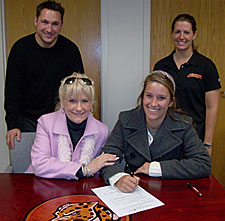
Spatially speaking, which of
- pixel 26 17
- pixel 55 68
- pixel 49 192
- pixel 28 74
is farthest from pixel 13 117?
pixel 26 17

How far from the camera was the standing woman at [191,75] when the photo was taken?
2.16 metres

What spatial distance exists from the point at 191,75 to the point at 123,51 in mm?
1263

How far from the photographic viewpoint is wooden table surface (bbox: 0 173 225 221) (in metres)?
1.09

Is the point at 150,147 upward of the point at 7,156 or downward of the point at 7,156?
upward

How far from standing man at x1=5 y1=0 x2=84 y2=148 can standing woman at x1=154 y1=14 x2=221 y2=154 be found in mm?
822

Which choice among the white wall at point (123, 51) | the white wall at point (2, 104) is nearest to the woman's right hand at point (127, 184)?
the white wall at point (123, 51)

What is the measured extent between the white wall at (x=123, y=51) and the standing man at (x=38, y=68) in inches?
39.0

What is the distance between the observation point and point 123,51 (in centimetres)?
325

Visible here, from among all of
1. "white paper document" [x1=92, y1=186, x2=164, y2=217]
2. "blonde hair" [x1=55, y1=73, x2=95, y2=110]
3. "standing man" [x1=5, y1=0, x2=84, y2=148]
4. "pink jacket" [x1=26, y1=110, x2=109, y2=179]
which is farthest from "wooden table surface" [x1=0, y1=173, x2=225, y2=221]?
"standing man" [x1=5, y1=0, x2=84, y2=148]

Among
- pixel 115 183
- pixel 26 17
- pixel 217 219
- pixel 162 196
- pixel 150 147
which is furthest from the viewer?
pixel 26 17

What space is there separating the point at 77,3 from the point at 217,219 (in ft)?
9.41

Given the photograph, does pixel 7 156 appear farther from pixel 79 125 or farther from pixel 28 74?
pixel 79 125

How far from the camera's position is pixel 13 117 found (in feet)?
6.97

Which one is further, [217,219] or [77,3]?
[77,3]
